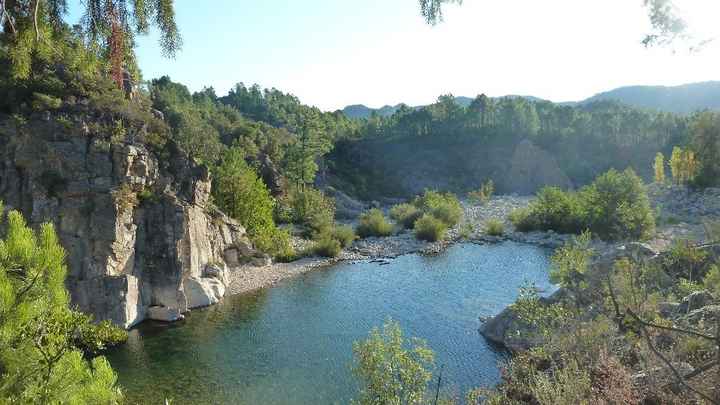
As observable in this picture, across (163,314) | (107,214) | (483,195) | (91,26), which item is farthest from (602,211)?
(91,26)

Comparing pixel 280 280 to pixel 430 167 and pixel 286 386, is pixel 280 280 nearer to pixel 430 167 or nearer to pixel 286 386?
pixel 286 386

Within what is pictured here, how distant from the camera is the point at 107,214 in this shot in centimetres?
2830

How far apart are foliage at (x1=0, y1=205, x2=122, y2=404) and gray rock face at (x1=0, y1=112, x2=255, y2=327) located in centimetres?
2099

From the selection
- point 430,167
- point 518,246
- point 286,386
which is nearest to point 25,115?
point 286,386

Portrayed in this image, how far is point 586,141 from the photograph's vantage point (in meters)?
110

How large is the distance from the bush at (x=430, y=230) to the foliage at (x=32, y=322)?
1867 inches

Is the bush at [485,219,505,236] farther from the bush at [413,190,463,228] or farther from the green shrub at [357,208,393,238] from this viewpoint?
the green shrub at [357,208,393,238]

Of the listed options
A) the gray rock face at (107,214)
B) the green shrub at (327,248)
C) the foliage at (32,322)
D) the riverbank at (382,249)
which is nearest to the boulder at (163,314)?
the gray rock face at (107,214)

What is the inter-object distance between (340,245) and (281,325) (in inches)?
841

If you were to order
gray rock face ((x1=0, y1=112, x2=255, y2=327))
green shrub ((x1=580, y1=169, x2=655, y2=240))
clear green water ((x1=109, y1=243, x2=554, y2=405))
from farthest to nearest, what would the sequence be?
1. green shrub ((x1=580, y1=169, x2=655, y2=240))
2. gray rock face ((x1=0, y1=112, x2=255, y2=327))
3. clear green water ((x1=109, y1=243, x2=554, y2=405))

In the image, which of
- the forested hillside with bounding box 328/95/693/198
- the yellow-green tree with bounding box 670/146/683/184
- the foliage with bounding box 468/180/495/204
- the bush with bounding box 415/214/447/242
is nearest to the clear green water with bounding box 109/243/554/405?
the bush with bounding box 415/214/447/242

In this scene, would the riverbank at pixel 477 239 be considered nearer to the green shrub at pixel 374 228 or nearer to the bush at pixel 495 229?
the bush at pixel 495 229

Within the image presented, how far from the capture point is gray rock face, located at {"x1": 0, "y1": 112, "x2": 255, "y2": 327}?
27359 millimetres

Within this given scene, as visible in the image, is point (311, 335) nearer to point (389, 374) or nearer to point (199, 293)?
point (199, 293)
